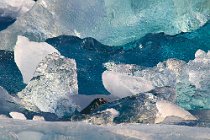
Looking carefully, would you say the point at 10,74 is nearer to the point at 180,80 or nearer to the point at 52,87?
the point at 52,87

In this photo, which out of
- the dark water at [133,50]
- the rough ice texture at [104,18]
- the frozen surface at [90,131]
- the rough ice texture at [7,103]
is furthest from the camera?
the rough ice texture at [104,18]

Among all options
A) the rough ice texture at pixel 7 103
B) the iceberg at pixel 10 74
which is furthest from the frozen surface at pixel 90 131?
the iceberg at pixel 10 74

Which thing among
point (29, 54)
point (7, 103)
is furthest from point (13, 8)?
point (7, 103)

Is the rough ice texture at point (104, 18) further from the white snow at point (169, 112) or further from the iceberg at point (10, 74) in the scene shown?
the white snow at point (169, 112)

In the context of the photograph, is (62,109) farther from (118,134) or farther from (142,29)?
(142,29)

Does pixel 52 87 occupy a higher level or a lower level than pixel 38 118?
higher

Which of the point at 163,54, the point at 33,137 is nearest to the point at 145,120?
the point at 33,137
